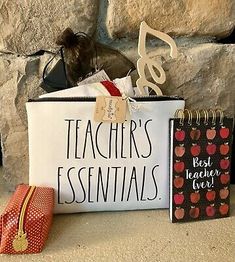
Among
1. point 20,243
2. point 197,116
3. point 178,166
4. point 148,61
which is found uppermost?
point 148,61

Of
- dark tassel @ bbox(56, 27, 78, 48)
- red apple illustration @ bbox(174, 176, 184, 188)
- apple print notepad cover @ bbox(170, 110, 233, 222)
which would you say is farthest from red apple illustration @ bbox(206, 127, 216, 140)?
dark tassel @ bbox(56, 27, 78, 48)

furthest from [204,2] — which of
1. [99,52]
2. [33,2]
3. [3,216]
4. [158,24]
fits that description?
[3,216]

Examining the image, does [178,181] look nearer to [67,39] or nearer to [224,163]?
[224,163]

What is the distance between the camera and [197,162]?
92 centimetres

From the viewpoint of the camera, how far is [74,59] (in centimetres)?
96

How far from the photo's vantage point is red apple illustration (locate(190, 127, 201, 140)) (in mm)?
909

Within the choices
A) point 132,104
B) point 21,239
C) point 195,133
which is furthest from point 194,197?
point 21,239

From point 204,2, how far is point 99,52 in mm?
260

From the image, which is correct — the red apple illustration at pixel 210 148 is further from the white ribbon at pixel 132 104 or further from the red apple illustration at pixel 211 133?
the white ribbon at pixel 132 104

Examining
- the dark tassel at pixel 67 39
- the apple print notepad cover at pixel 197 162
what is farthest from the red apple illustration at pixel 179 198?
the dark tassel at pixel 67 39

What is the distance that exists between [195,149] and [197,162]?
29 mm

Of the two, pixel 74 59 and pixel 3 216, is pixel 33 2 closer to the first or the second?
pixel 74 59

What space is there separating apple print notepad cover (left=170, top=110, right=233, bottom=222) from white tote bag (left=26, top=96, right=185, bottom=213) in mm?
37

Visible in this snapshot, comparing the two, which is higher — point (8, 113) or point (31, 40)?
point (31, 40)
